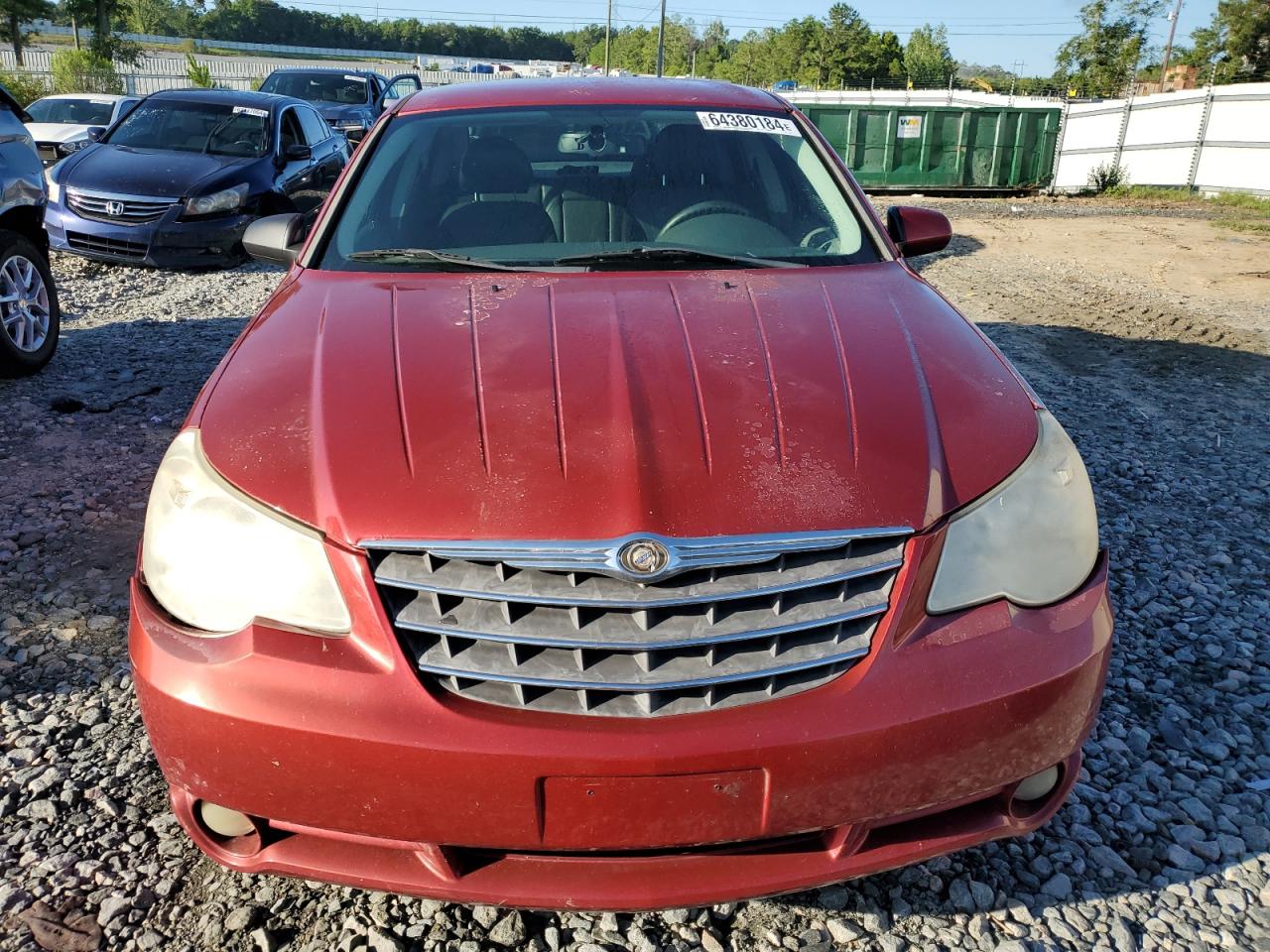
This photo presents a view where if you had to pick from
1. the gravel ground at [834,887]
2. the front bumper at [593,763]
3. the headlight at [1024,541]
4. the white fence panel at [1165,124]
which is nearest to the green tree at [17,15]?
the white fence panel at [1165,124]

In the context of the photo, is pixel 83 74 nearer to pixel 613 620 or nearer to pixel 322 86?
pixel 322 86

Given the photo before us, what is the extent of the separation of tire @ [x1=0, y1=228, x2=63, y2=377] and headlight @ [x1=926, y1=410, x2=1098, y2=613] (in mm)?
5411

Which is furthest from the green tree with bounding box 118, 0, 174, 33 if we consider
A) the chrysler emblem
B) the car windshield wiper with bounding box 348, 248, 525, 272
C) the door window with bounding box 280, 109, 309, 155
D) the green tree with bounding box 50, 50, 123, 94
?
the chrysler emblem

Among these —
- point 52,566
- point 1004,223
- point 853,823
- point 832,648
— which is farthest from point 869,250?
point 1004,223

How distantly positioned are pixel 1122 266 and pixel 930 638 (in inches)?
432

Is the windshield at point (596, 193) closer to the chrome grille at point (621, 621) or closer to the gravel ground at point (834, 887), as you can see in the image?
the chrome grille at point (621, 621)

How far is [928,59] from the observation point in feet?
288

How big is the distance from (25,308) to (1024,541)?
5.69 m

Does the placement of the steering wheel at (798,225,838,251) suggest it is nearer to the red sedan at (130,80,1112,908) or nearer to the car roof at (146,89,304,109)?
the red sedan at (130,80,1112,908)

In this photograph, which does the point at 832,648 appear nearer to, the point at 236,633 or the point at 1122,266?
the point at 236,633

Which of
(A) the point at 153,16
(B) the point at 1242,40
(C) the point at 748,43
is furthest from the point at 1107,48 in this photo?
(A) the point at 153,16

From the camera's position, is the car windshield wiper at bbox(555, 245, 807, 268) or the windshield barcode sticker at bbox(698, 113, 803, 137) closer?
the car windshield wiper at bbox(555, 245, 807, 268)

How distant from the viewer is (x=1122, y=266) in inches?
442

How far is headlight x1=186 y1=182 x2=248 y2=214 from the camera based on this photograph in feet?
28.4
